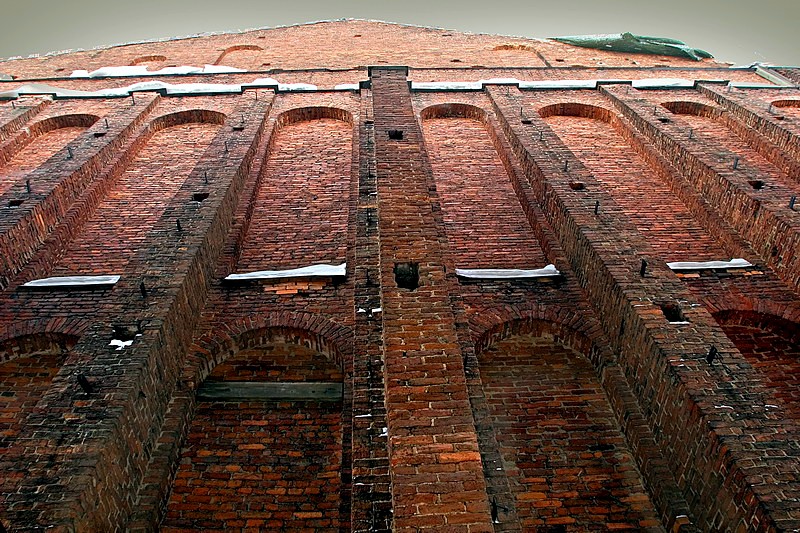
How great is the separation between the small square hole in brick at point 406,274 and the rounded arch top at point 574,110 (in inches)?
312

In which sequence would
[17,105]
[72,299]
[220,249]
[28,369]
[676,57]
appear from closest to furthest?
[28,369]
[72,299]
[220,249]
[17,105]
[676,57]

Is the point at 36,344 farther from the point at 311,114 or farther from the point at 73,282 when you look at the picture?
the point at 311,114

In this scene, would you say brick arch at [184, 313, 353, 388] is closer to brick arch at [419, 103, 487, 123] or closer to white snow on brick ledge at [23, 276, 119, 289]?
white snow on brick ledge at [23, 276, 119, 289]

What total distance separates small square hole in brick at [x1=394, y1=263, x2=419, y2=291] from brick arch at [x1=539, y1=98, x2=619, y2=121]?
792 cm

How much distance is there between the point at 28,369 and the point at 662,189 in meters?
9.79

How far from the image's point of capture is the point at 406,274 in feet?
18.9

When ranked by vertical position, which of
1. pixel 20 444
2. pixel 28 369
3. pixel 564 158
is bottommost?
pixel 28 369

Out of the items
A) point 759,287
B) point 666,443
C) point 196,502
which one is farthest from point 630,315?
point 196,502

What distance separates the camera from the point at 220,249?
7766 millimetres

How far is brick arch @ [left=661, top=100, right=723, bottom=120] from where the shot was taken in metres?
12.4

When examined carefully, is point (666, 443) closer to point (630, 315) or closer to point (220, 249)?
point (630, 315)

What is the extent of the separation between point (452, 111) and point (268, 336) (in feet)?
25.5

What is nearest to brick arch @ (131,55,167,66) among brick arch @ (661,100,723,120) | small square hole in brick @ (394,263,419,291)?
brick arch @ (661,100,723,120)

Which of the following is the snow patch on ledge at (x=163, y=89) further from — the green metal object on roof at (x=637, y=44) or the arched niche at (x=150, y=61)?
the green metal object on roof at (x=637, y=44)
